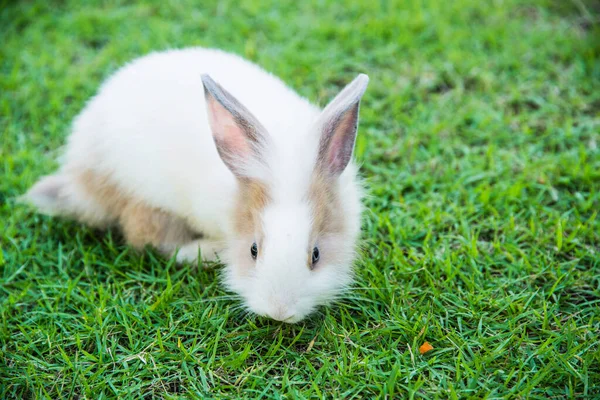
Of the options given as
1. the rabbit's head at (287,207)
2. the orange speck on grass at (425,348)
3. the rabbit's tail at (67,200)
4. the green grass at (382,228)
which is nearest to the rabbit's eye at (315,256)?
the rabbit's head at (287,207)

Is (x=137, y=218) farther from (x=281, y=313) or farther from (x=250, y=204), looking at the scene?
(x=281, y=313)

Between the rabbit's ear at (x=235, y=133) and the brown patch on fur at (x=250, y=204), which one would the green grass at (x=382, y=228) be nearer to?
the brown patch on fur at (x=250, y=204)

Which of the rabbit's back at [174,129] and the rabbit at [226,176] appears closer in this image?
the rabbit at [226,176]

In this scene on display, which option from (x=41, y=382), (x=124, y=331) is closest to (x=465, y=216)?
(x=124, y=331)

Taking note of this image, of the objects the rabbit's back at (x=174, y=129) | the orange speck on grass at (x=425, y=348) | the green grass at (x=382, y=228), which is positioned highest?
the rabbit's back at (x=174, y=129)

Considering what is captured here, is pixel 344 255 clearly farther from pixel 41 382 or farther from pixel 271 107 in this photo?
pixel 41 382
